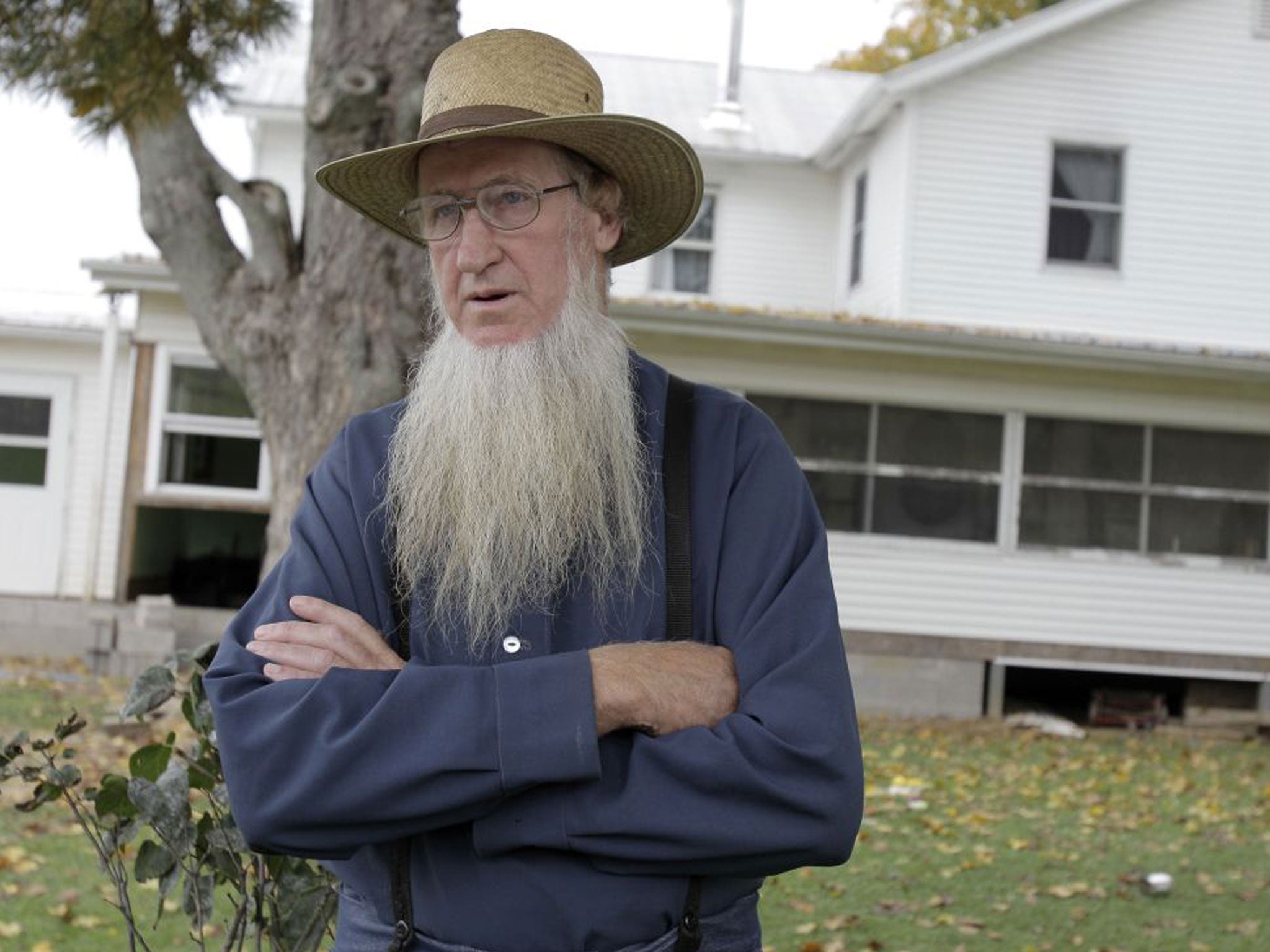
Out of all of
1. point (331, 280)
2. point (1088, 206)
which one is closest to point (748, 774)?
point (331, 280)

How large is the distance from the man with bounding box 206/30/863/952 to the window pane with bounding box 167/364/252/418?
1204 centimetres

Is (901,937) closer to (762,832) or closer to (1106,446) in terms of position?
(762,832)

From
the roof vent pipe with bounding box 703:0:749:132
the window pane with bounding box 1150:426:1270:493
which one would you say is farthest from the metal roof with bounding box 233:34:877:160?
the window pane with bounding box 1150:426:1270:493

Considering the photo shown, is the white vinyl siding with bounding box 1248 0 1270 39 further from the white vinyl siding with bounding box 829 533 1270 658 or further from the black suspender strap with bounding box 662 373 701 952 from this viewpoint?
the black suspender strap with bounding box 662 373 701 952

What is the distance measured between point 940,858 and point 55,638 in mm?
9521

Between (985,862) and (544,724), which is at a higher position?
(544,724)

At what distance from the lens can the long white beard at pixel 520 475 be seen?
227cm

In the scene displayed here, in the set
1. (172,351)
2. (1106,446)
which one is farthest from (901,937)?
(172,351)

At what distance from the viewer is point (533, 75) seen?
2.37 m

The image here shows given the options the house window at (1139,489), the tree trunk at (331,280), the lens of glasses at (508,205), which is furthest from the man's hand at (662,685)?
the house window at (1139,489)

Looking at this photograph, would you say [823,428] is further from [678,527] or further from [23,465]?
[678,527]

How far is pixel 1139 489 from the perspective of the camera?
1421 cm

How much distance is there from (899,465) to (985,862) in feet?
22.9

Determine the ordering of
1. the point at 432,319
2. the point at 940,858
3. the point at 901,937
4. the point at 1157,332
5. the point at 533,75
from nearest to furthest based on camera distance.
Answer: the point at 533,75, the point at 432,319, the point at 901,937, the point at 940,858, the point at 1157,332
